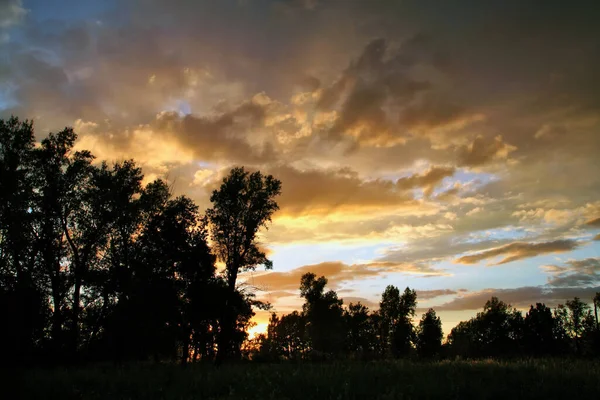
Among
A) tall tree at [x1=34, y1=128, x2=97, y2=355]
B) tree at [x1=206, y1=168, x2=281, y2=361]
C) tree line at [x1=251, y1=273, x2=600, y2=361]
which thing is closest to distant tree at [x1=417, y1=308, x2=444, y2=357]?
tree line at [x1=251, y1=273, x2=600, y2=361]

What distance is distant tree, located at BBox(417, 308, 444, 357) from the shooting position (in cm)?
9262

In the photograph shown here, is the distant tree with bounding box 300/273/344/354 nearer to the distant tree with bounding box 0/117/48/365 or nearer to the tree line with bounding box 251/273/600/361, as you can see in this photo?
the tree line with bounding box 251/273/600/361

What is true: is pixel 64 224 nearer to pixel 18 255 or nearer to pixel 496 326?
pixel 18 255

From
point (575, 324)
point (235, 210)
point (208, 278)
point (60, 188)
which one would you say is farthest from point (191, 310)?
point (575, 324)

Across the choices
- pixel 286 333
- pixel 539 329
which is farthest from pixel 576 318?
pixel 286 333

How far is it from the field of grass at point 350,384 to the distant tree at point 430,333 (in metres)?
85.3

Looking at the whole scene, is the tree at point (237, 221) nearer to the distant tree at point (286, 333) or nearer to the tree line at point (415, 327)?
the tree line at point (415, 327)

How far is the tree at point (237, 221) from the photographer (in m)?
32.4

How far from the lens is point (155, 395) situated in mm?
11266

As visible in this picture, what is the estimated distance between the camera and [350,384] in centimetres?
1102

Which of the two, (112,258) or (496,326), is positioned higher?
(112,258)

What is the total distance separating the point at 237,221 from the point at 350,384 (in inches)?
906

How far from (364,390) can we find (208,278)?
24562 mm

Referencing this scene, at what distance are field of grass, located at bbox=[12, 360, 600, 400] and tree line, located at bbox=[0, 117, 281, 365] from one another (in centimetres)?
1697
